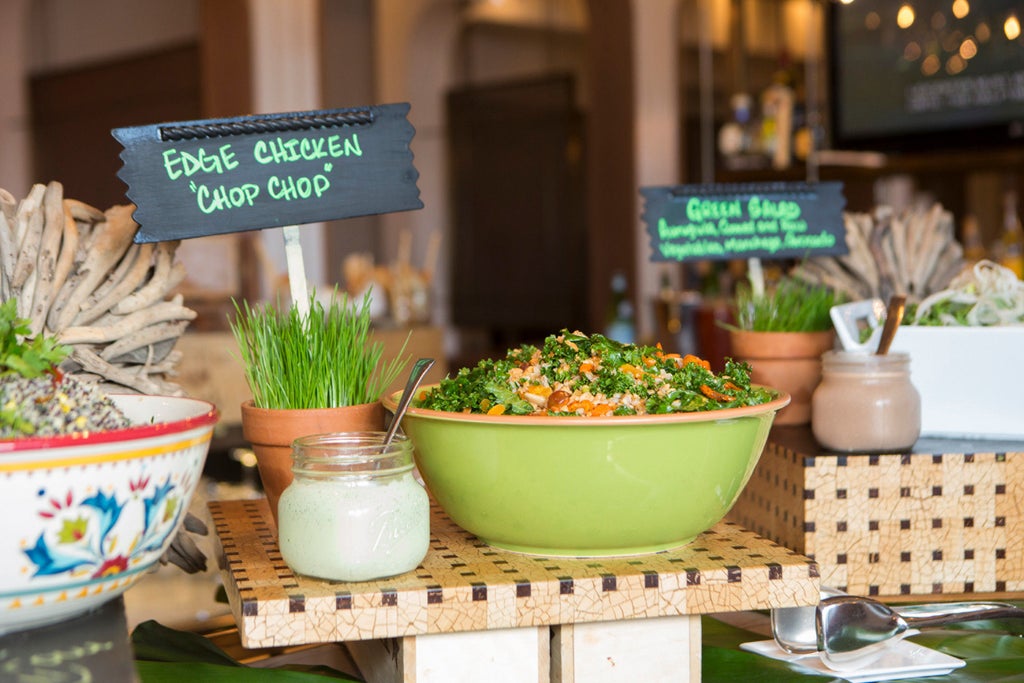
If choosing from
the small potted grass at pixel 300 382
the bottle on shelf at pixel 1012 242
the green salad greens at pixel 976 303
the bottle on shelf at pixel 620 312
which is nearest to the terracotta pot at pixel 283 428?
the small potted grass at pixel 300 382

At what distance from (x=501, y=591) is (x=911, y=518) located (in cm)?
52

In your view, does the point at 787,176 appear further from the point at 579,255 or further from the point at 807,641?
the point at 807,641

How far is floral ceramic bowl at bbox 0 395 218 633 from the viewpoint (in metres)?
0.77

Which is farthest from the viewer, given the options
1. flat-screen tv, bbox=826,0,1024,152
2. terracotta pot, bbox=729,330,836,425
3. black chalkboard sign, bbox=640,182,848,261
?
flat-screen tv, bbox=826,0,1024,152

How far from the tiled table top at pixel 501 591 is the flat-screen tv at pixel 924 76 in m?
2.96

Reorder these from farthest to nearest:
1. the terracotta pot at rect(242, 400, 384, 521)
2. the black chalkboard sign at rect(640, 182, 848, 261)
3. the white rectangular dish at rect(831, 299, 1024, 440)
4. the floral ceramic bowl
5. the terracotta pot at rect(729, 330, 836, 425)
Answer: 1. the black chalkboard sign at rect(640, 182, 848, 261)
2. the terracotta pot at rect(729, 330, 836, 425)
3. the white rectangular dish at rect(831, 299, 1024, 440)
4. the terracotta pot at rect(242, 400, 384, 521)
5. the floral ceramic bowl

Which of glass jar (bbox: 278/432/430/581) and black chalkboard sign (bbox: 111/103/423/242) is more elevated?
black chalkboard sign (bbox: 111/103/423/242)

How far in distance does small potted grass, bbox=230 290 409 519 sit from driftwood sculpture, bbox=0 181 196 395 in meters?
0.11

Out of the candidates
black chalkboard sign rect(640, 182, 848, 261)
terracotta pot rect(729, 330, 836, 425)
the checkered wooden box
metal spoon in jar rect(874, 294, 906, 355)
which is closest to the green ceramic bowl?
the checkered wooden box

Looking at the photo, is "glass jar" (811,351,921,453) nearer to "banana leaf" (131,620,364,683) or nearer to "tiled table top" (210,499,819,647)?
"tiled table top" (210,499,819,647)

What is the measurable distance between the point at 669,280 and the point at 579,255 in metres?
1.72

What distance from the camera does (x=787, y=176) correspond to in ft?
15.2

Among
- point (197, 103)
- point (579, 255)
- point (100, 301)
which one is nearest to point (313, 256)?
point (579, 255)

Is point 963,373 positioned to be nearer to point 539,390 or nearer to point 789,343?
point 789,343
